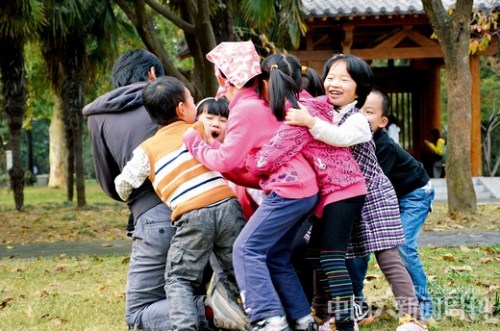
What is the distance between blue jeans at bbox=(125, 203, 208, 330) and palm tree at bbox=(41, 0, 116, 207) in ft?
39.1

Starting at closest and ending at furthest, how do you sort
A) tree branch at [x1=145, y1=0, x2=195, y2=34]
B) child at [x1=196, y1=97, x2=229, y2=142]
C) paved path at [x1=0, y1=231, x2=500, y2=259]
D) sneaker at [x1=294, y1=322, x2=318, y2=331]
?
sneaker at [x1=294, y1=322, x2=318, y2=331] → child at [x1=196, y1=97, x2=229, y2=142] → paved path at [x1=0, y1=231, x2=500, y2=259] → tree branch at [x1=145, y1=0, x2=195, y2=34]

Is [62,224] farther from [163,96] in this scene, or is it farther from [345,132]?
[345,132]

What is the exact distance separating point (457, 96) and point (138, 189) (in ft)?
26.7

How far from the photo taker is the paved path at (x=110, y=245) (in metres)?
9.01

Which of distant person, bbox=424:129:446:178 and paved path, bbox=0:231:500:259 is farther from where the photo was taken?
distant person, bbox=424:129:446:178

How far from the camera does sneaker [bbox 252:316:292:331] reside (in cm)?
409

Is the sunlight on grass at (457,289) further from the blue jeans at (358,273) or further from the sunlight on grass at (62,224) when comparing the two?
the sunlight on grass at (62,224)

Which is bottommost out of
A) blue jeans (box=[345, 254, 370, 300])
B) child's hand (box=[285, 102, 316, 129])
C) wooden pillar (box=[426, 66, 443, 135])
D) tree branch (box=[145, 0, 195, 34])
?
blue jeans (box=[345, 254, 370, 300])

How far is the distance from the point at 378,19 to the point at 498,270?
1295 cm

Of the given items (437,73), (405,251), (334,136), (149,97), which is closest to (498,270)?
(405,251)

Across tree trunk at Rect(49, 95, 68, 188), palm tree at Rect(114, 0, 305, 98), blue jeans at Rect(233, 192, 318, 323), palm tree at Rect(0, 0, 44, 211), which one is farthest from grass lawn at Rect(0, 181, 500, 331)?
tree trunk at Rect(49, 95, 68, 188)

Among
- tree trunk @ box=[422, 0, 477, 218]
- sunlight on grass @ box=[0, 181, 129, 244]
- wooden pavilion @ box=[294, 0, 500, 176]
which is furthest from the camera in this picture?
wooden pavilion @ box=[294, 0, 500, 176]

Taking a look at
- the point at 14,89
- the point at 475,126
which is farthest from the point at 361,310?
the point at 475,126

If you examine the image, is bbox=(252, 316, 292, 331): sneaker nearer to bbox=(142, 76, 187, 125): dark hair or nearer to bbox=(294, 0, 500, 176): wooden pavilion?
bbox=(142, 76, 187, 125): dark hair
